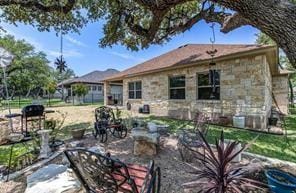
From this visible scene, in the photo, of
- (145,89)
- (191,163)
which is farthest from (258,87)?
(145,89)

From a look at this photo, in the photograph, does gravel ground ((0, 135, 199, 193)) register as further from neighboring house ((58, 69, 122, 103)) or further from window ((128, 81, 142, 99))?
neighboring house ((58, 69, 122, 103))

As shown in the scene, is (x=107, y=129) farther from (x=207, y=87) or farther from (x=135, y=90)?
(x=135, y=90)

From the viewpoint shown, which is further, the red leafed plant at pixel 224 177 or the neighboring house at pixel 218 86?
the neighboring house at pixel 218 86

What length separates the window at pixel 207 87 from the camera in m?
9.98

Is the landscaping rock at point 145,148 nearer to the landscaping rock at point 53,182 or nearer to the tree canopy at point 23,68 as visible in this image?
the landscaping rock at point 53,182

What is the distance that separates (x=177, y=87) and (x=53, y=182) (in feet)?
31.1

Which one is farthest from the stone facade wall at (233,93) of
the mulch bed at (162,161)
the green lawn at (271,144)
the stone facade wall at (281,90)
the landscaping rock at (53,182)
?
the landscaping rock at (53,182)

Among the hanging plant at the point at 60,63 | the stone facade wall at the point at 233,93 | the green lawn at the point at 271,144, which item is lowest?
the green lawn at the point at 271,144

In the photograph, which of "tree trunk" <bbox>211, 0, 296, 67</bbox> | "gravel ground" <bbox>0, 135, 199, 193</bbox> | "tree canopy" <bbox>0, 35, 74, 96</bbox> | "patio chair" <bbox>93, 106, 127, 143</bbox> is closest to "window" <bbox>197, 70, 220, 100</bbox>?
"gravel ground" <bbox>0, 135, 199, 193</bbox>

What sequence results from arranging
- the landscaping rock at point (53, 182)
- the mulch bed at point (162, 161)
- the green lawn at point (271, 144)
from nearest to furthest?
the landscaping rock at point (53, 182), the mulch bed at point (162, 161), the green lawn at point (271, 144)

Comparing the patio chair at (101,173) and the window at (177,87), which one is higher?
the window at (177,87)

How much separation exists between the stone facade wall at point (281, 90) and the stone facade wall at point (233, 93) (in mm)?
6564

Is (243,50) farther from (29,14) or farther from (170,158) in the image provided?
(29,14)

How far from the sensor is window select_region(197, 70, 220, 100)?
9.98 m
